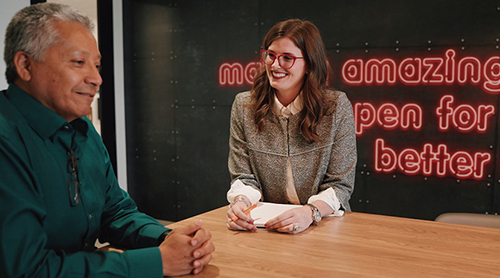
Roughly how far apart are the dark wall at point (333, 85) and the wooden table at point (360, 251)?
213 cm

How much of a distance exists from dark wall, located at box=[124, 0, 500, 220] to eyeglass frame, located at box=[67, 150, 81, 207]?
3.12 meters

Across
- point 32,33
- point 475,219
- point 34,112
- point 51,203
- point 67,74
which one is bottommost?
point 475,219

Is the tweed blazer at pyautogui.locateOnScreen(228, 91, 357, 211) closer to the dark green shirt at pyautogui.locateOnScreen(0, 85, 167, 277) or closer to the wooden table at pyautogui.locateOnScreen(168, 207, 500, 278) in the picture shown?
the wooden table at pyautogui.locateOnScreen(168, 207, 500, 278)

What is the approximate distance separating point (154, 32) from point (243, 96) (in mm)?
3022

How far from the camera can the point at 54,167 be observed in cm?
124

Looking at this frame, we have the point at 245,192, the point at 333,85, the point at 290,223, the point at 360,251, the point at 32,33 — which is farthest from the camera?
the point at 333,85

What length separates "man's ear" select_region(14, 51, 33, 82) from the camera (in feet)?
3.96

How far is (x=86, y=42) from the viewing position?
4.20 feet

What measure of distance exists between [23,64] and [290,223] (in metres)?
1.06

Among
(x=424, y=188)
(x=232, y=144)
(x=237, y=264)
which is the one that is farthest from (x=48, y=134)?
(x=424, y=188)

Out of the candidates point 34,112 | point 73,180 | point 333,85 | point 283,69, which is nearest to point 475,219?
point 283,69

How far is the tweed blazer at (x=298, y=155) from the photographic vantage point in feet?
7.04

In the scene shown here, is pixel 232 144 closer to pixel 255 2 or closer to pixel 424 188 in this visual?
pixel 424 188

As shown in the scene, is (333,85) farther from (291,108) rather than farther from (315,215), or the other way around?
(315,215)
